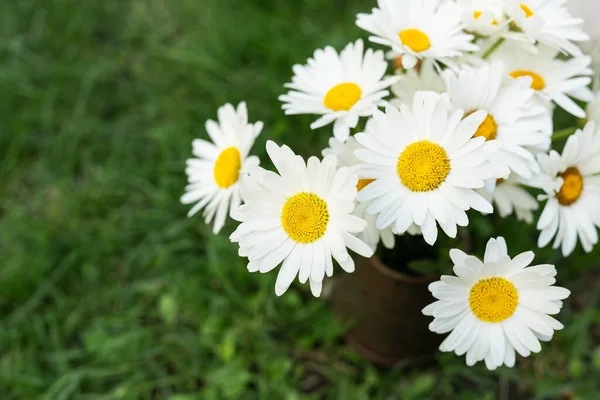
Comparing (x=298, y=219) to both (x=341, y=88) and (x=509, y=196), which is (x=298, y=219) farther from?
(x=509, y=196)

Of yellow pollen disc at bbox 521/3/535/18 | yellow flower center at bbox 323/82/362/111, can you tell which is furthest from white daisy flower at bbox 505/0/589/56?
yellow flower center at bbox 323/82/362/111

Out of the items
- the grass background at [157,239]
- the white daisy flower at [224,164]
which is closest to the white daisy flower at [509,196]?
the grass background at [157,239]

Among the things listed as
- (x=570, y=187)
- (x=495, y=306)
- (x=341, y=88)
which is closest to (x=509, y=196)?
(x=570, y=187)

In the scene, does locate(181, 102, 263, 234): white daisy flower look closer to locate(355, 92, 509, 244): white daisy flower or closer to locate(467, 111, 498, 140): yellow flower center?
locate(355, 92, 509, 244): white daisy flower

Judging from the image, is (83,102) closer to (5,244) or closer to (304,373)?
(5,244)

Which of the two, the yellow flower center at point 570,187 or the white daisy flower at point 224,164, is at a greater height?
the white daisy flower at point 224,164

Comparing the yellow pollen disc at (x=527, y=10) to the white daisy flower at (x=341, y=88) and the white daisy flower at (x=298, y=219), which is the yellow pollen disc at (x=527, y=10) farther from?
the white daisy flower at (x=298, y=219)
